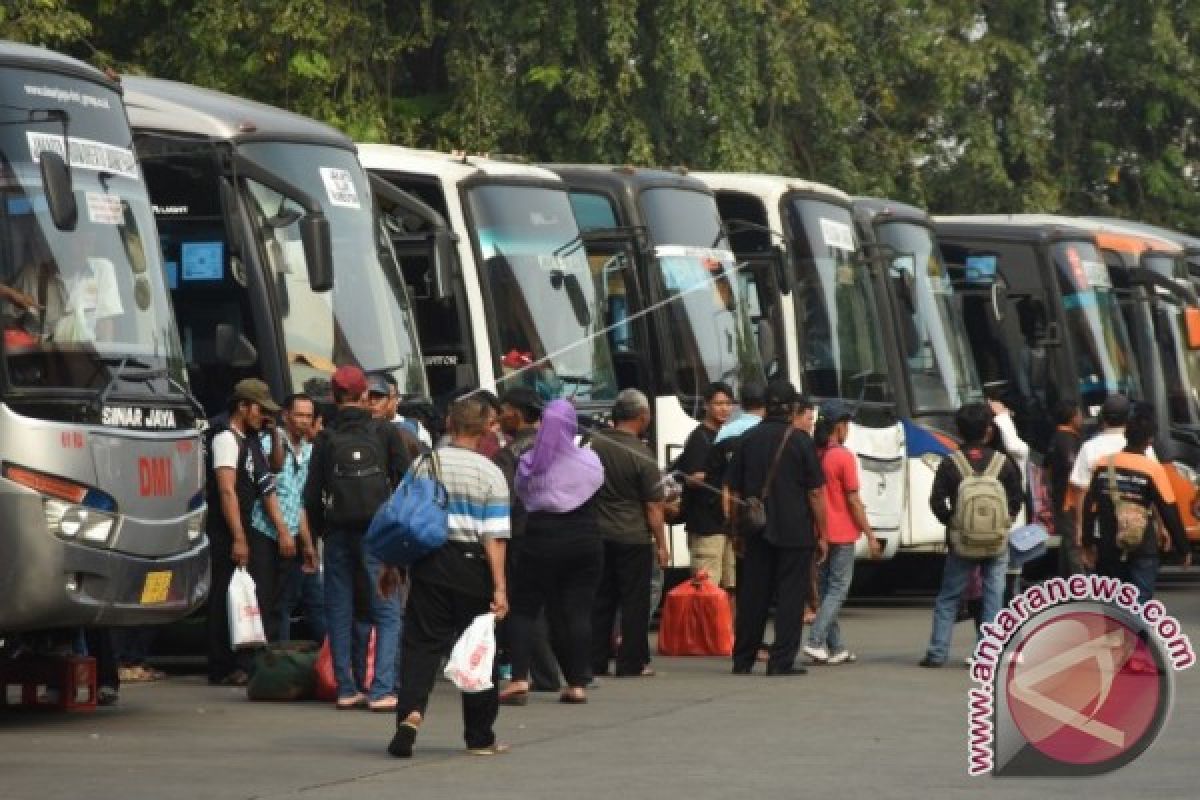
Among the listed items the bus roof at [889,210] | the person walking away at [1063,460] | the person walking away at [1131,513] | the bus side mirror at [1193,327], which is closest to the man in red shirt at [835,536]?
the person walking away at [1131,513]

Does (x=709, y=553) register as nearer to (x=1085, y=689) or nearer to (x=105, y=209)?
(x=105, y=209)

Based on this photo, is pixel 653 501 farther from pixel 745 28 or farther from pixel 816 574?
pixel 745 28

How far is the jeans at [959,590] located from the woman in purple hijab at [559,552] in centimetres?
311

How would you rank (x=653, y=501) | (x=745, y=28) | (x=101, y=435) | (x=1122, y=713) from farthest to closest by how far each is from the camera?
(x=745, y=28) → (x=653, y=501) → (x=101, y=435) → (x=1122, y=713)

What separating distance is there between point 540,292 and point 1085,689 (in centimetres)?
996

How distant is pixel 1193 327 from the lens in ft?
98.6

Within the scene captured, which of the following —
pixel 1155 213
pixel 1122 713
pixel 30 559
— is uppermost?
pixel 1155 213

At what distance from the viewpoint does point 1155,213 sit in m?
43.3

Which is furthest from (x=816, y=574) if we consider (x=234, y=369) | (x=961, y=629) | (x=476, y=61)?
(x=476, y=61)

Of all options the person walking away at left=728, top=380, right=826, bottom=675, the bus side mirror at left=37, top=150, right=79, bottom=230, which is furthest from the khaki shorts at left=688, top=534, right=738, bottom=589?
the bus side mirror at left=37, top=150, right=79, bottom=230

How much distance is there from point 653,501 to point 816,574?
338 centimetres

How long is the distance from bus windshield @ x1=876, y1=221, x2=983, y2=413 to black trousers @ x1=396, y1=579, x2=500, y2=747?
13.3m

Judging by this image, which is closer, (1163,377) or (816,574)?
(816,574)

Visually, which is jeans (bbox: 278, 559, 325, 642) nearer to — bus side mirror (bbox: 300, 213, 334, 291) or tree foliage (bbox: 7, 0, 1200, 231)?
bus side mirror (bbox: 300, 213, 334, 291)
